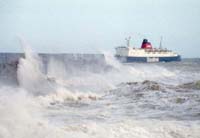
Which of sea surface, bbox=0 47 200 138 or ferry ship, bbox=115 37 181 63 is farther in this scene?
ferry ship, bbox=115 37 181 63

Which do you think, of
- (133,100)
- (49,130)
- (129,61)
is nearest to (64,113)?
(49,130)

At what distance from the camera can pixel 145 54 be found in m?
83.9

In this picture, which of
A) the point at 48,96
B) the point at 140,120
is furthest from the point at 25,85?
the point at 140,120

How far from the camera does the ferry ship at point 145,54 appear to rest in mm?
82062

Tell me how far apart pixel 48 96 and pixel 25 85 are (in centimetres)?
481

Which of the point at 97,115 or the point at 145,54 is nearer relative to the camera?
the point at 97,115

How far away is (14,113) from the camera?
375 inches

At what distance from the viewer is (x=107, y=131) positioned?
9.01m

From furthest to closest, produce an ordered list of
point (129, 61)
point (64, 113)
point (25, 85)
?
1. point (129, 61)
2. point (25, 85)
3. point (64, 113)

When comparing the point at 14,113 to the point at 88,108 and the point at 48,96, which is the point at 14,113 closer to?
the point at 88,108

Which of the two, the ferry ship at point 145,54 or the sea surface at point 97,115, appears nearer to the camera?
the sea surface at point 97,115

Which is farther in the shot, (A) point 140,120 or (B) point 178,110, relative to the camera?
(B) point 178,110

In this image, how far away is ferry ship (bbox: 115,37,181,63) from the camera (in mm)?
82062

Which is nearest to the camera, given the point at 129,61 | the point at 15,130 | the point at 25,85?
the point at 15,130
